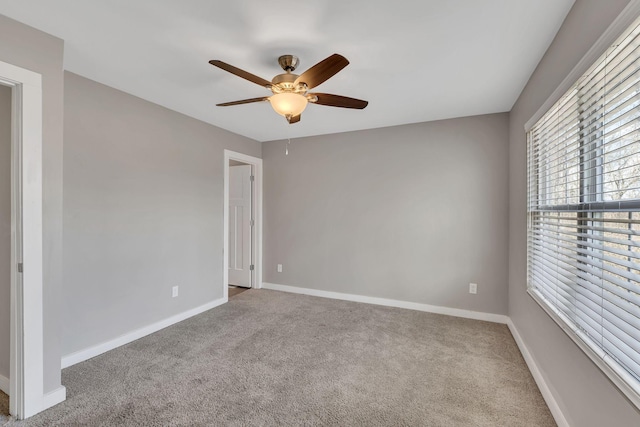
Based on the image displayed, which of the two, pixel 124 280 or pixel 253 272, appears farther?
pixel 253 272

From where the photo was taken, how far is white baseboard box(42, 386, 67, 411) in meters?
1.81

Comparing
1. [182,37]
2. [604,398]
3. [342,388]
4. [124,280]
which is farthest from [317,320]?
[182,37]

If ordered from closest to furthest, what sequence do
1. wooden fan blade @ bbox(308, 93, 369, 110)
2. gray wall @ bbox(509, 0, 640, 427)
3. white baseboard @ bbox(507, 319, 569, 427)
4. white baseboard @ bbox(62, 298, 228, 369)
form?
1. gray wall @ bbox(509, 0, 640, 427)
2. white baseboard @ bbox(507, 319, 569, 427)
3. wooden fan blade @ bbox(308, 93, 369, 110)
4. white baseboard @ bbox(62, 298, 228, 369)

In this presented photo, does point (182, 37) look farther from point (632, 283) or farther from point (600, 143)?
point (632, 283)

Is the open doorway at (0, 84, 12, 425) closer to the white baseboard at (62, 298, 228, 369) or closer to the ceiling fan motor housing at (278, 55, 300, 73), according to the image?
the white baseboard at (62, 298, 228, 369)

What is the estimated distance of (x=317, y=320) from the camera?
3.30 metres

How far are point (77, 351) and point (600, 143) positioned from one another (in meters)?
3.74

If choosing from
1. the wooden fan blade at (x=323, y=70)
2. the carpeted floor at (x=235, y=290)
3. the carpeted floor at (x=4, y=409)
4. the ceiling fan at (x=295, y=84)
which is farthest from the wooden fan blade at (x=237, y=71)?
the carpeted floor at (x=235, y=290)

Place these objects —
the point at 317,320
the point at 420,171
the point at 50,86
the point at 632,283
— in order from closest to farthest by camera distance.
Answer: the point at 632,283, the point at 50,86, the point at 317,320, the point at 420,171

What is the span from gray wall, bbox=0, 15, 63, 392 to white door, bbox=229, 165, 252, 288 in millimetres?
2778

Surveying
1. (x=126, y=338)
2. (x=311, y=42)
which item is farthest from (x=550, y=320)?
(x=126, y=338)

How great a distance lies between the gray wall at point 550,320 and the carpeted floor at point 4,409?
3093mm

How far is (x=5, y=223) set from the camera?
1.95 meters

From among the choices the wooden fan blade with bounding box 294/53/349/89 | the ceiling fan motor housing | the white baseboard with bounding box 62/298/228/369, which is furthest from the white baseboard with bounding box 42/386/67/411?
the ceiling fan motor housing
